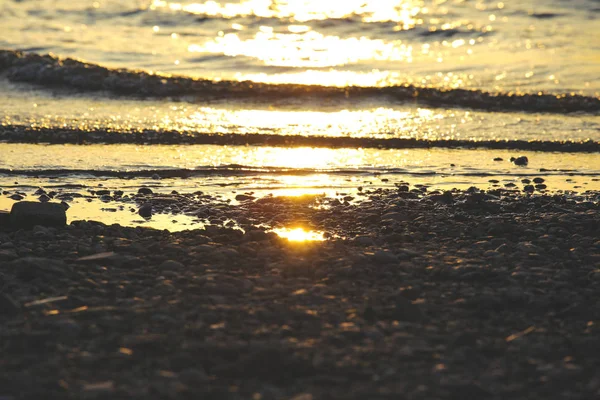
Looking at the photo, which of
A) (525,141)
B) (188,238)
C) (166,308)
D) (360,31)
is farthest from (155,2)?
(166,308)

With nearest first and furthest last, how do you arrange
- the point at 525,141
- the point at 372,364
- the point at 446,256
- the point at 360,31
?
the point at 372,364
the point at 446,256
the point at 525,141
the point at 360,31

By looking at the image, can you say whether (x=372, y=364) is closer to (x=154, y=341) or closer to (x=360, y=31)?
(x=154, y=341)

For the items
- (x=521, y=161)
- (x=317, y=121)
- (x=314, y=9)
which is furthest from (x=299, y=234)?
(x=314, y=9)

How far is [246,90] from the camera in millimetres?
18031

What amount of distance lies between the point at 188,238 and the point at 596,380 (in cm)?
393

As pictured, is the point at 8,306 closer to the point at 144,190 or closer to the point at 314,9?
the point at 144,190

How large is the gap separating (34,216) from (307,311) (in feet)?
10.7

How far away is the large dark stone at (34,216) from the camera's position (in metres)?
8.23

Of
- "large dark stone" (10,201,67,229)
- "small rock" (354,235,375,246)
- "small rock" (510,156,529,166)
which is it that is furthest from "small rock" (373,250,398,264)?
"small rock" (510,156,529,166)

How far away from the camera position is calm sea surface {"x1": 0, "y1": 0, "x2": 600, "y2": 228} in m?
12.0

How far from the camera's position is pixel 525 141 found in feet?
45.8

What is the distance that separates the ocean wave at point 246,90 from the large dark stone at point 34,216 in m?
9.29

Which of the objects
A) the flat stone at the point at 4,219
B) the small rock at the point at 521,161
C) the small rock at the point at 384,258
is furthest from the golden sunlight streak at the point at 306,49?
the small rock at the point at 384,258

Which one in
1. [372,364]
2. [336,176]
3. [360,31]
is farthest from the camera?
[360,31]
